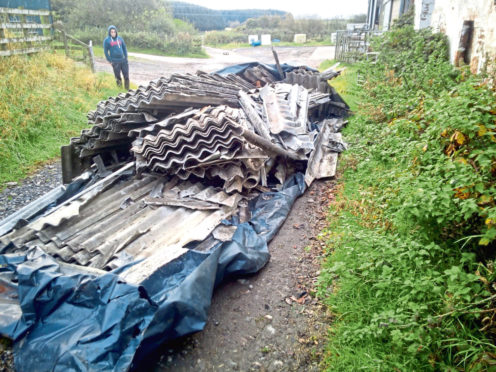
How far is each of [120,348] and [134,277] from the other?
747 millimetres

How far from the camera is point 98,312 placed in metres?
2.86

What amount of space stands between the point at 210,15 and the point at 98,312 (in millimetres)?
43307

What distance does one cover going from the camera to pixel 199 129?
16.5 feet

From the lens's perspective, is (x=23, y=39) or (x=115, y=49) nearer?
(x=23, y=39)

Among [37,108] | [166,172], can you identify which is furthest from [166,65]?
[166,172]

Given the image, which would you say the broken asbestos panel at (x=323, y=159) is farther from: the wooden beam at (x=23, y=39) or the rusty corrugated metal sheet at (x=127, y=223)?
the wooden beam at (x=23, y=39)

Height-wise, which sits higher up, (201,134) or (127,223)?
(201,134)

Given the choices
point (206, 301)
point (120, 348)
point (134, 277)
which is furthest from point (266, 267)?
point (120, 348)

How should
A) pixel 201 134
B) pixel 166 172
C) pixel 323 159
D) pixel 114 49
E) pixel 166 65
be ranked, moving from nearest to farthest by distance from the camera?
1. pixel 201 134
2. pixel 166 172
3. pixel 323 159
4. pixel 114 49
5. pixel 166 65

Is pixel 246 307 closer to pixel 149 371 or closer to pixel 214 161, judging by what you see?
pixel 149 371

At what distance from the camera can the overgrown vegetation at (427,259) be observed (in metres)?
2.35

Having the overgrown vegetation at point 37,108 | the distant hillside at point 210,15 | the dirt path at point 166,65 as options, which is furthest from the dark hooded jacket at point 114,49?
the distant hillside at point 210,15

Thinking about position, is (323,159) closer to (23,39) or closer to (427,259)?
(427,259)

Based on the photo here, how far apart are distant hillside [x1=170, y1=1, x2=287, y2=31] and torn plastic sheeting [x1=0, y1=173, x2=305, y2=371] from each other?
3727cm
